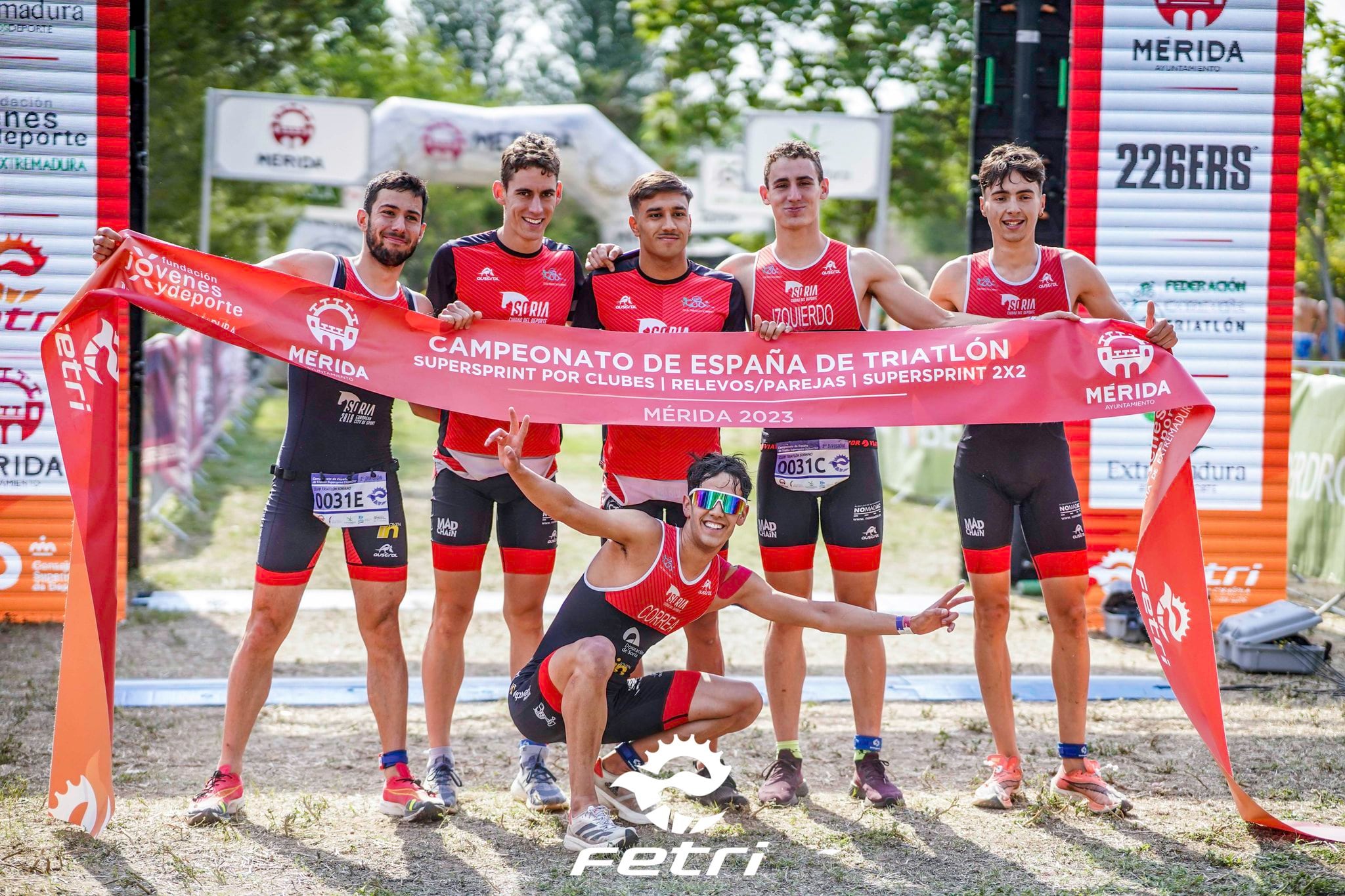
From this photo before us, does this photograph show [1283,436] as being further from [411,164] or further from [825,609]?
[411,164]

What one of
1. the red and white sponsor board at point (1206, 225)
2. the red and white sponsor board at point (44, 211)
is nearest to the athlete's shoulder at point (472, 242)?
the red and white sponsor board at point (44, 211)

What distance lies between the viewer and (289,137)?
49.5 ft

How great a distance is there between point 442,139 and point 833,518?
14442 millimetres

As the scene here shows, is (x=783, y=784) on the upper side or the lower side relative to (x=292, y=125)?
lower

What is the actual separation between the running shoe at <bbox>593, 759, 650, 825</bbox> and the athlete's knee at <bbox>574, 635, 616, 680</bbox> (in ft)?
1.42

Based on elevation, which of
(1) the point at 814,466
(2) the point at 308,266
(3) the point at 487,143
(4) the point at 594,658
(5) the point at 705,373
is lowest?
(4) the point at 594,658

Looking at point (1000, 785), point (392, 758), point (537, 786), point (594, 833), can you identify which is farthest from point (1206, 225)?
point (392, 758)

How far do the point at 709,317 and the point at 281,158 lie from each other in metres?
11.9

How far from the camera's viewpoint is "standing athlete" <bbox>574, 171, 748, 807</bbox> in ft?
15.8

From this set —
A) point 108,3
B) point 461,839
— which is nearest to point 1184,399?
point 461,839

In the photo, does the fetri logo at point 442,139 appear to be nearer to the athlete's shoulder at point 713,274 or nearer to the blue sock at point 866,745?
the athlete's shoulder at point 713,274

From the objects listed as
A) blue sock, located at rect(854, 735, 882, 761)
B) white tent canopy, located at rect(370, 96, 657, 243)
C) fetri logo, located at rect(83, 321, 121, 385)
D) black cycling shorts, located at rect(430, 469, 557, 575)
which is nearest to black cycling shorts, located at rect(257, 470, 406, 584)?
black cycling shorts, located at rect(430, 469, 557, 575)

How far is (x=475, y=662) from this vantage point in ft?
24.0

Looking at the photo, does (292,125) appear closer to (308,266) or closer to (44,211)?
(44,211)
